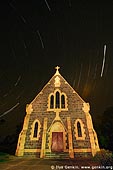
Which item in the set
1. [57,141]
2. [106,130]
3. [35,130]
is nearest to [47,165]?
[57,141]

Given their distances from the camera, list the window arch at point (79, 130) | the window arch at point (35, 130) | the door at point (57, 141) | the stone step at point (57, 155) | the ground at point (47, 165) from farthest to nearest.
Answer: the door at point (57, 141)
the window arch at point (35, 130)
the window arch at point (79, 130)
the stone step at point (57, 155)
the ground at point (47, 165)

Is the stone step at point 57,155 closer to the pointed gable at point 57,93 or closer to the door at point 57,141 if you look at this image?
the door at point 57,141

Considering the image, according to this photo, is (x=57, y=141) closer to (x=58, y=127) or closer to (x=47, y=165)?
(x=58, y=127)

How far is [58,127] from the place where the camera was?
2173 centimetres

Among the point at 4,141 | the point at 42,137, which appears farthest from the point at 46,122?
the point at 4,141

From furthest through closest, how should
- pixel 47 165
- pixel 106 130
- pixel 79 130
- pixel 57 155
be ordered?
pixel 106 130 → pixel 79 130 → pixel 57 155 → pixel 47 165

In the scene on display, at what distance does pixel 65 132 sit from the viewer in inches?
834

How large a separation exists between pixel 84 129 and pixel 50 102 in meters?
5.00

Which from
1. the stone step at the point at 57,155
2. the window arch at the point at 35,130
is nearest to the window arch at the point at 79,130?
the stone step at the point at 57,155

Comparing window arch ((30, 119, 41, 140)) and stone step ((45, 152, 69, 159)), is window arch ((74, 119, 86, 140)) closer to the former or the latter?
stone step ((45, 152, 69, 159))

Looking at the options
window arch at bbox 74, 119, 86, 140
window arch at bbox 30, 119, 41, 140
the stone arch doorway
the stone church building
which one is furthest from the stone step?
window arch at bbox 30, 119, 41, 140

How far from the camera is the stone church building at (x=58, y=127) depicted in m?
20.2

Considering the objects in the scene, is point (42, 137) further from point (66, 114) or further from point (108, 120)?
point (108, 120)

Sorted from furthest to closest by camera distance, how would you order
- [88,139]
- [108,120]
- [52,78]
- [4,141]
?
[4,141]
[108,120]
[52,78]
[88,139]
